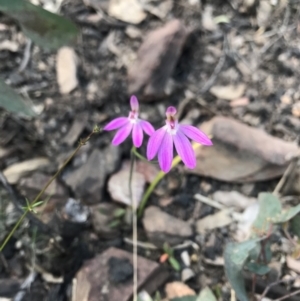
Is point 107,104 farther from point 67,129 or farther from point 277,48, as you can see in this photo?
point 277,48

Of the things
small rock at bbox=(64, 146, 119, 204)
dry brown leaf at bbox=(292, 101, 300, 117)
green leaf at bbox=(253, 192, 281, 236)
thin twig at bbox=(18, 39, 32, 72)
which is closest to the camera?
green leaf at bbox=(253, 192, 281, 236)

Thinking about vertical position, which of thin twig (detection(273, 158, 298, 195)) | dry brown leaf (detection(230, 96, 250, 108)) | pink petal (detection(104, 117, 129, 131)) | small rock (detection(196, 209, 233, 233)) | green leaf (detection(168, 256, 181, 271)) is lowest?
green leaf (detection(168, 256, 181, 271))

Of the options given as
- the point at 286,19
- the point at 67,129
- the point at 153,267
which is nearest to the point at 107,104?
the point at 67,129

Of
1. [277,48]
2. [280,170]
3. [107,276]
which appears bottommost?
[107,276]

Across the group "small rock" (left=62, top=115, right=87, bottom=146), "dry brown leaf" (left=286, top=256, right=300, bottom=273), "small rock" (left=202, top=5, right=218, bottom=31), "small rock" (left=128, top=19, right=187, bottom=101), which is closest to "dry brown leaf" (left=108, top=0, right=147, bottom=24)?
"small rock" (left=128, top=19, right=187, bottom=101)

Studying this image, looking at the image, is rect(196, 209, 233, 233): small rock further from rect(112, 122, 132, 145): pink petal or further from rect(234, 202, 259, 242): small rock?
rect(112, 122, 132, 145): pink petal

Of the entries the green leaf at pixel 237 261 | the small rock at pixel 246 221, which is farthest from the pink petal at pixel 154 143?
the small rock at pixel 246 221
